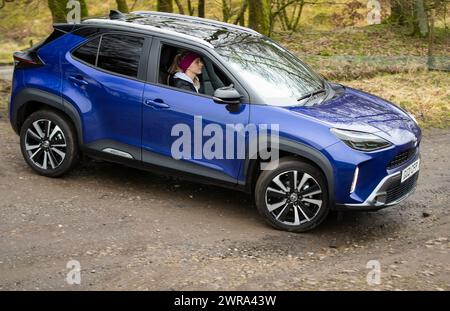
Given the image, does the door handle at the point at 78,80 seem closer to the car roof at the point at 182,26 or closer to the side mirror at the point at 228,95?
the car roof at the point at 182,26

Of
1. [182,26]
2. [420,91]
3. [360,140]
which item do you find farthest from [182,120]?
[420,91]

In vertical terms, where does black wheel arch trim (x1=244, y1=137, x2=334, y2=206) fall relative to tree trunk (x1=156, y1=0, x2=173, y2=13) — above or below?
above

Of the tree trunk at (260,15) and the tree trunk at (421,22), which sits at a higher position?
the tree trunk at (260,15)

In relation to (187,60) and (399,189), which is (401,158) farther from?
(187,60)

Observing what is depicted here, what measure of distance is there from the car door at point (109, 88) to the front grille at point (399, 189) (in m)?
2.60

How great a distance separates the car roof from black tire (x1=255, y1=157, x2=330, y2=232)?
5.05 feet

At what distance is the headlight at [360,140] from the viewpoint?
5961mm

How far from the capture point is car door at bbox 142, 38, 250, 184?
6406mm

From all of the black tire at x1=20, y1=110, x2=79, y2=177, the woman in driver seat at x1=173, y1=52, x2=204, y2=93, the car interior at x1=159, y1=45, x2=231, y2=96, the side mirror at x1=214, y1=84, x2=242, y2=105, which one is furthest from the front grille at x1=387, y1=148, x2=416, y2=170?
the black tire at x1=20, y1=110, x2=79, y2=177

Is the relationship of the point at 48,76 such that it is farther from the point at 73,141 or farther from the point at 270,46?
the point at 270,46

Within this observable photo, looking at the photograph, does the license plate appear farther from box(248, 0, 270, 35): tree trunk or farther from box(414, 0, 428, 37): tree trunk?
box(414, 0, 428, 37): tree trunk

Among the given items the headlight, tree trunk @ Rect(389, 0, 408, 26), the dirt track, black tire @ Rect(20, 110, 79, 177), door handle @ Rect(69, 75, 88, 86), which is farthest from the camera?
tree trunk @ Rect(389, 0, 408, 26)

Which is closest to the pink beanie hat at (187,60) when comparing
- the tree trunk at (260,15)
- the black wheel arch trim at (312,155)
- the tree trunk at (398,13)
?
the black wheel arch trim at (312,155)
